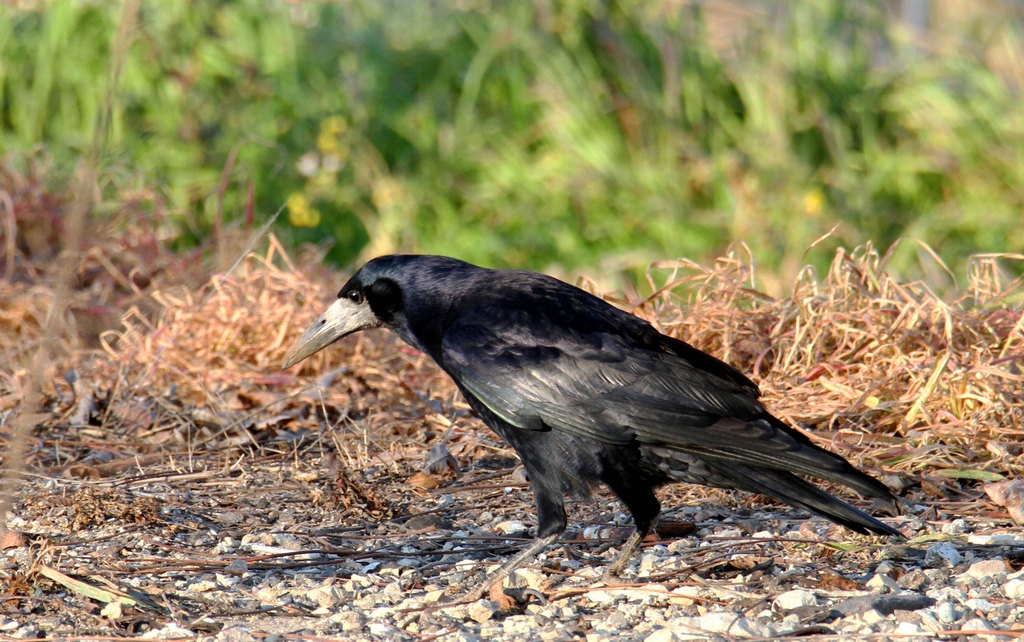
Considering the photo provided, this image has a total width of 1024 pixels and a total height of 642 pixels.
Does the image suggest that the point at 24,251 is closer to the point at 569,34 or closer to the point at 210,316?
the point at 210,316

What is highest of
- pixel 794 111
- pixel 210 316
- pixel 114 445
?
pixel 794 111

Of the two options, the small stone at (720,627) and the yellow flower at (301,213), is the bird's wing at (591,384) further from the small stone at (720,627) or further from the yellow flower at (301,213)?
the yellow flower at (301,213)

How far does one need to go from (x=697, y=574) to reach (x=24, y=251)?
3951mm

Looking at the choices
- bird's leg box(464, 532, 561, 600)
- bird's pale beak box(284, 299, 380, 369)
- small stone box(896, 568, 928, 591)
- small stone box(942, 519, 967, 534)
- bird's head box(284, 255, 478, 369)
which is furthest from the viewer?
bird's pale beak box(284, 299, 380, 369)

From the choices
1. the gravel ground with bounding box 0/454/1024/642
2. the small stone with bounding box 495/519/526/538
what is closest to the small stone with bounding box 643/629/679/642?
the gravel ground with bounding box 0/454/1024/642

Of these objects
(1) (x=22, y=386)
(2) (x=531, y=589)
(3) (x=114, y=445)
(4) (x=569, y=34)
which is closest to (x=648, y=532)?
(2) (x=531, y=589)

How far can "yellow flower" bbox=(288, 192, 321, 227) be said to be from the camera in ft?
22.8

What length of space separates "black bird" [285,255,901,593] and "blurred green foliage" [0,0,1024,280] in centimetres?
380

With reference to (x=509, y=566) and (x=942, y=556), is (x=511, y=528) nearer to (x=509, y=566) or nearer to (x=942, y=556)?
(x=509, y=566)

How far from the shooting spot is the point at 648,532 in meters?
3.05

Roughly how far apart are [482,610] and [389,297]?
1.07 metres

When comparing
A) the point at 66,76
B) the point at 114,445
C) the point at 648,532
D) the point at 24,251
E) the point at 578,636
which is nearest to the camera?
the point at 578,636

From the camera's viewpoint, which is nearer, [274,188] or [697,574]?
[697,574]

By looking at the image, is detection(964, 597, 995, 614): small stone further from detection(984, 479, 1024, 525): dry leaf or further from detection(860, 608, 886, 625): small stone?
detection(984, 479, 1024, 525): dry leaf
